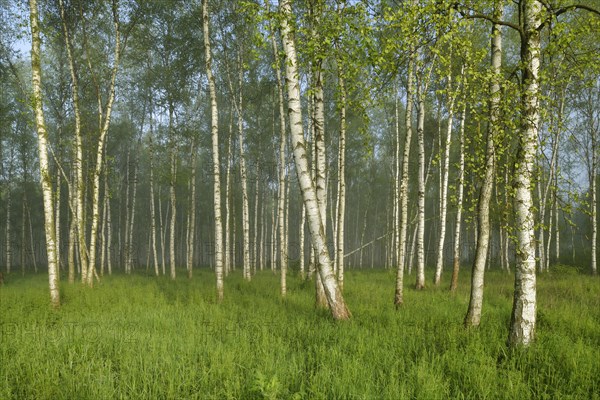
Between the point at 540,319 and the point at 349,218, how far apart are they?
3915 cm

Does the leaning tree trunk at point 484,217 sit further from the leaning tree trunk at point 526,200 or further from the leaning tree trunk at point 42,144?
the leaning tree trunk at point 42,144

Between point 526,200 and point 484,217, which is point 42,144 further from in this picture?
point 526,200

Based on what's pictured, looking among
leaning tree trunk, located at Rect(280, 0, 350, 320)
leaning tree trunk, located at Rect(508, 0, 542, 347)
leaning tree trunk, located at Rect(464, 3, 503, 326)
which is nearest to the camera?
leaning tree trunk, located at Rect(508, 0, 542, 347)

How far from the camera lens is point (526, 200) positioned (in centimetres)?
481

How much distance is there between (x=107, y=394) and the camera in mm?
3576

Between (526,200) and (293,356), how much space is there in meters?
3.79

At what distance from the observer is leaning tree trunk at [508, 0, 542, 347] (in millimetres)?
4762

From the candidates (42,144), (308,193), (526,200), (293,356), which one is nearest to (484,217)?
(526,200)

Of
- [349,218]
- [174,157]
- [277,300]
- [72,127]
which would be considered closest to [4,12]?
[72,127]

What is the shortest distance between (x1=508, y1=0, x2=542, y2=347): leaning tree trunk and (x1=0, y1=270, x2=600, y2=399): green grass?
1.17 feet

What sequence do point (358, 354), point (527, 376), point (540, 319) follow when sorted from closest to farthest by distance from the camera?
point (527, 376)
point (358, 354)
point (540, 319)

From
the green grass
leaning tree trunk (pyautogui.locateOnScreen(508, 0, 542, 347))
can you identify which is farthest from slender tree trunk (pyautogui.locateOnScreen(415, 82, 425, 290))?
leaning tree trunk (pyautogui.locateOnScreen(508, 0, 542, 347))

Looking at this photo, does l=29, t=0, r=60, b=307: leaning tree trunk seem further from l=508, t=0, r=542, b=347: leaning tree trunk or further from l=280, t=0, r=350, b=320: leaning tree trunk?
l=508, t=0, r=542, b=347: leaning tree trunk

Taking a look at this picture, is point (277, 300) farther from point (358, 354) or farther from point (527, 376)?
point (527, 376)
